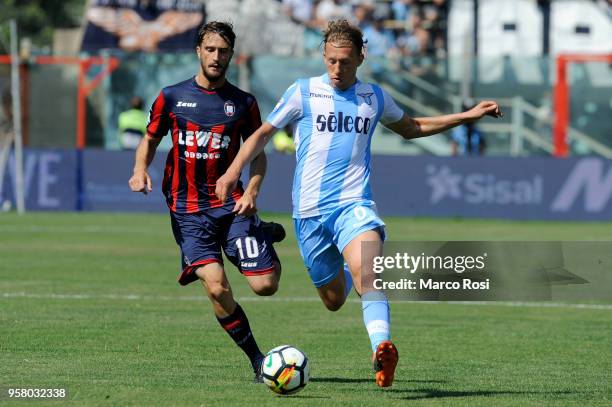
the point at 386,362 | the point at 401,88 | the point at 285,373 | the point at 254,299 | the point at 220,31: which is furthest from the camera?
the point at 401,88

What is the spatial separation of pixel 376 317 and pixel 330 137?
121cm

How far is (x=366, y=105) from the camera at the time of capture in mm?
8570

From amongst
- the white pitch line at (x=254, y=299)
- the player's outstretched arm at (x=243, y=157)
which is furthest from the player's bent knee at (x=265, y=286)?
the white pitch line at (x=254, y=299)

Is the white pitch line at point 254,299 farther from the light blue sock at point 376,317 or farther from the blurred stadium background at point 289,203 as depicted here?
the light blue sock at point 376,317

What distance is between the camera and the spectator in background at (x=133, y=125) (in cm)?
2784

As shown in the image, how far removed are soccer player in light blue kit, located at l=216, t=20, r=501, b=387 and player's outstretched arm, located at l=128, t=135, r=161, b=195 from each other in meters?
0.69

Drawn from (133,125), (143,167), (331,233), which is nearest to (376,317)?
(331,233)

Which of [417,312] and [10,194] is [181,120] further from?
[10,194]

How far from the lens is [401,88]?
28078 millimetres

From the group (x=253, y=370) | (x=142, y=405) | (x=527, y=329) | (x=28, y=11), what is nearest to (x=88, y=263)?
(x=527, y=329)

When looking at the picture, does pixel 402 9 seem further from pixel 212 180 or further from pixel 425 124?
pixel 212 180

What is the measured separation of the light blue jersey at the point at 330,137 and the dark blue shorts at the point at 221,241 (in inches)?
19.4

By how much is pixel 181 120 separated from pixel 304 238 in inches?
44.0

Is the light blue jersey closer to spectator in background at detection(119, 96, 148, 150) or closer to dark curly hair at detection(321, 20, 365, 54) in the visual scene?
dark curly hair at detection(321, 20, 365, 54)
